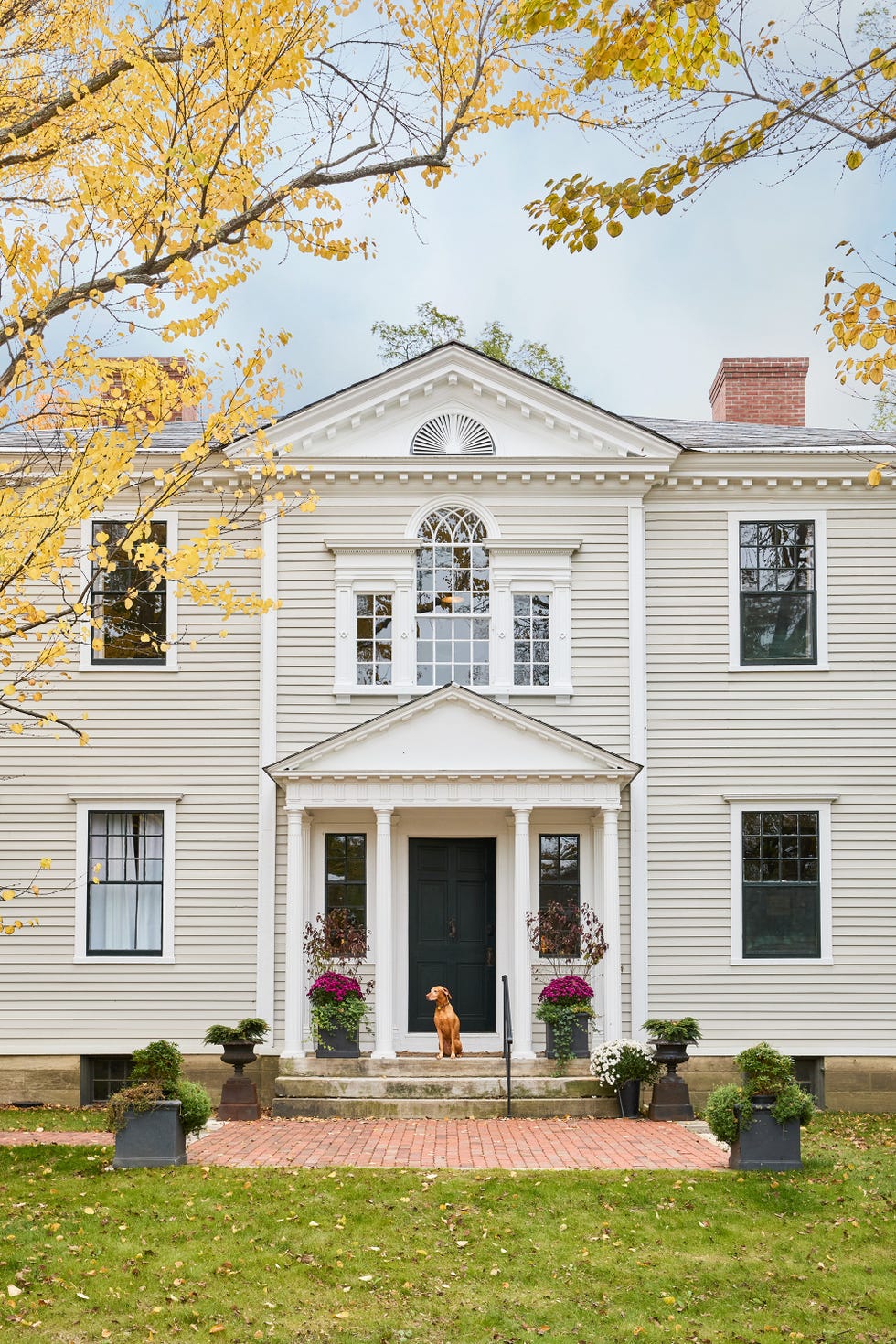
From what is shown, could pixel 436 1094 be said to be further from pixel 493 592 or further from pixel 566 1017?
pixel 493 592

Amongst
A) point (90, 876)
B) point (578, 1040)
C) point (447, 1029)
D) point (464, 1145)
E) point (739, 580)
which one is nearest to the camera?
point (464, 1145)

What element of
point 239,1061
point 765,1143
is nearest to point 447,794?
point 239,1061

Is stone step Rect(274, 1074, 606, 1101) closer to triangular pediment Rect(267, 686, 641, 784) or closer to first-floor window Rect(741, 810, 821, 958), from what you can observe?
first-floor window Rect(741, 810, 821, 958)

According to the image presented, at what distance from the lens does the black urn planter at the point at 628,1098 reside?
14.9 metres

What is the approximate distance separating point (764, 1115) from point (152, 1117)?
205 inches

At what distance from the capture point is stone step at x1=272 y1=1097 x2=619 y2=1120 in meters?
14.8

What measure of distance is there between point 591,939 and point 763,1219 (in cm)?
600

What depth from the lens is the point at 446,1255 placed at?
940 centimetres

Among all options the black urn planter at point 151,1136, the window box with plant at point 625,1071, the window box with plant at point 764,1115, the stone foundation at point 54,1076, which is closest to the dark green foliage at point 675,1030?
the window box with plant at point 625,1071

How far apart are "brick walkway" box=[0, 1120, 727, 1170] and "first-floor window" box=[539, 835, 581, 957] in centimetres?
293

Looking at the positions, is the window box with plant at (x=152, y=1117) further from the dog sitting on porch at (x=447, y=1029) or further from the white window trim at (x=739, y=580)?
the white window trim at (x=739, y=580)

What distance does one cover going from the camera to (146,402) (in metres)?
9.01

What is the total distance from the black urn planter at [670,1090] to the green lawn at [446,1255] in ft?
10.5

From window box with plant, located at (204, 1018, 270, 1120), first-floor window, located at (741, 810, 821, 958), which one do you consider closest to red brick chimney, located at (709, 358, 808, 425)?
first-floor window, located at (741, 810, 821, 958)
